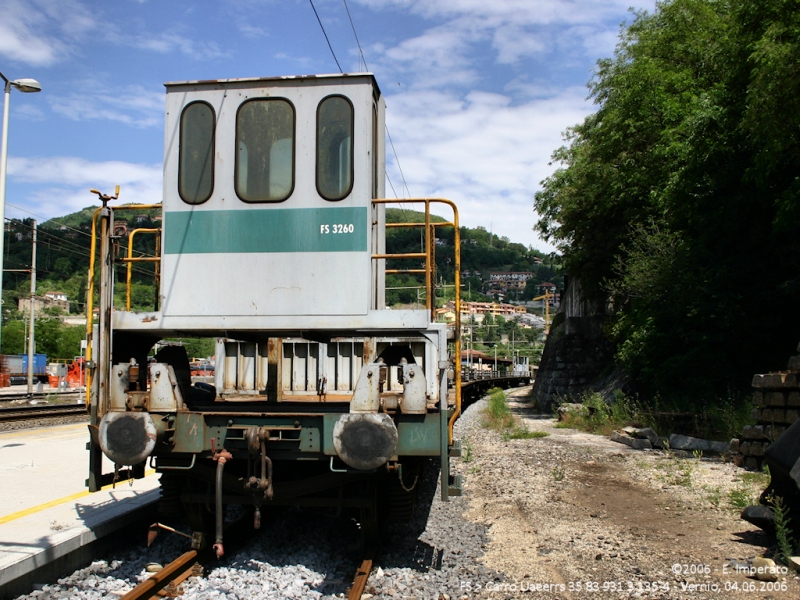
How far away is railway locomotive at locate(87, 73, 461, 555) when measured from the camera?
542cm

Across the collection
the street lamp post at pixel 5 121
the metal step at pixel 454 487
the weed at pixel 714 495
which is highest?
the street lamp post at pixel 5 121

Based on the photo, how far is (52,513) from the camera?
6656 mm

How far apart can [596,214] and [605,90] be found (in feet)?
19.8

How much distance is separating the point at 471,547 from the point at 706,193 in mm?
13913

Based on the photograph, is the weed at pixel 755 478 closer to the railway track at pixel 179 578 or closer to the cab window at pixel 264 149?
the railway track at pixel 179 578

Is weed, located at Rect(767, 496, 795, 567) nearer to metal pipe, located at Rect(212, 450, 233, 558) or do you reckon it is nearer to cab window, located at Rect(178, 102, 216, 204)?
metal pipe, located at Rect(212, 450, 233, 558)

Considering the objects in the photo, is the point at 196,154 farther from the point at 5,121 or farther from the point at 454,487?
the point at 5,121

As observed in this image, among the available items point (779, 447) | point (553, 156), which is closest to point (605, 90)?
point (553, 156)

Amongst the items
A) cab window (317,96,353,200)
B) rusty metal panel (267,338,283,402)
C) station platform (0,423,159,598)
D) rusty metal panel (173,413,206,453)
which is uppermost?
cab window (317,96,353,200)

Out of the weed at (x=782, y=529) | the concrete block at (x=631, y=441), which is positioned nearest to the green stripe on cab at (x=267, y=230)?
the weed at (x=782, y=529)

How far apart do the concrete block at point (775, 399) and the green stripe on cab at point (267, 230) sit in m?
7.22

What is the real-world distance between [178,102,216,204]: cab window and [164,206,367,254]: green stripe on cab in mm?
187

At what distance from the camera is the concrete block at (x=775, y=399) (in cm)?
953

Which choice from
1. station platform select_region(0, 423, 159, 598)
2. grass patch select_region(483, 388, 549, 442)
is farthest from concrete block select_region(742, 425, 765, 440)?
station platform select_region(0, 423, 159, 598)
